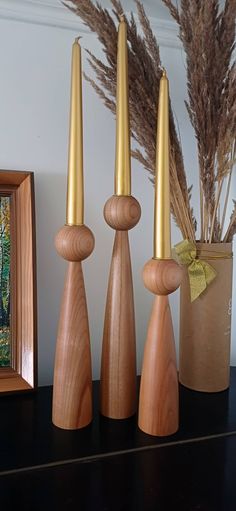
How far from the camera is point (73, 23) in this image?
66cm

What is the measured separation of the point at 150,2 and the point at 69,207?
1.36ft

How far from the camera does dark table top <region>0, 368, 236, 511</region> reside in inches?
15.2

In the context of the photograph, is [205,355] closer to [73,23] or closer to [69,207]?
[69,207]

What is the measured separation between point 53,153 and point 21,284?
0.22m

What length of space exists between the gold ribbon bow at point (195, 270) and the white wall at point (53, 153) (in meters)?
0.15

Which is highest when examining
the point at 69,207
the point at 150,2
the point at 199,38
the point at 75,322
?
the point at 150,2

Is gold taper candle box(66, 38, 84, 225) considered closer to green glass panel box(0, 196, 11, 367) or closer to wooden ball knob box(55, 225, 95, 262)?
wooden ball knob box(55, 225, 95, 262)

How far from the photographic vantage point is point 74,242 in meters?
0.48

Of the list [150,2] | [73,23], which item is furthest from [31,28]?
[150,2]

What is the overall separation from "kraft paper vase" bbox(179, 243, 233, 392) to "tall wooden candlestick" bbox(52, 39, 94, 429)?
0.18m

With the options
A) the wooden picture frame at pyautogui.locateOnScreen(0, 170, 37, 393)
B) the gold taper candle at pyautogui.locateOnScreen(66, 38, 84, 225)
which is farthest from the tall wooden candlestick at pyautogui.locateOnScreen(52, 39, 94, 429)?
the wooden picture frame at pyautogui.locateOnScreen(0, 170, 37, 393)

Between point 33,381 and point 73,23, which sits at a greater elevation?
point 73,23

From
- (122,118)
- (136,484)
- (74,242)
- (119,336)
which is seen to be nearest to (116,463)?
(136,484)

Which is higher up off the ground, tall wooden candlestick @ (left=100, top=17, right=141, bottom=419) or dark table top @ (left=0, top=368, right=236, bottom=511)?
tall wooden candlestick @ (left=100, top=17, right=141, bottom=419)
